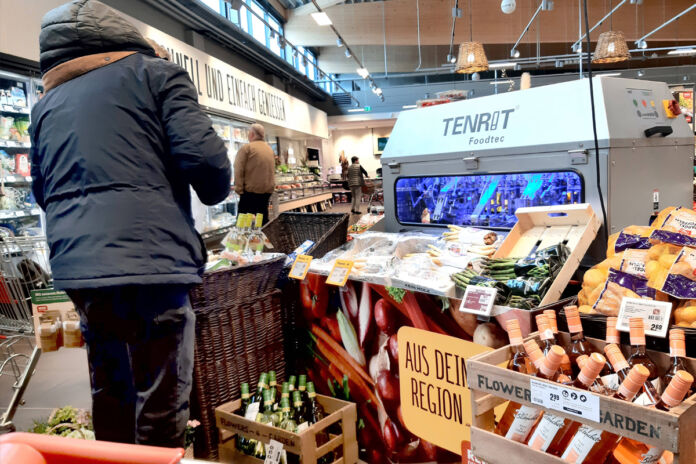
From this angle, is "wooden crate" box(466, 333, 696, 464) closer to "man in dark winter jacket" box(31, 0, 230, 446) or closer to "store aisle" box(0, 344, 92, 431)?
"man in dark winter jacket" box(31, 0, 230, 446)

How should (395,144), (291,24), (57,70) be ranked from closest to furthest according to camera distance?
(57,70), (395,144), (291,24)

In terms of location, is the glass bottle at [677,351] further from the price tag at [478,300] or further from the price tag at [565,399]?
the price tag at [478,300]

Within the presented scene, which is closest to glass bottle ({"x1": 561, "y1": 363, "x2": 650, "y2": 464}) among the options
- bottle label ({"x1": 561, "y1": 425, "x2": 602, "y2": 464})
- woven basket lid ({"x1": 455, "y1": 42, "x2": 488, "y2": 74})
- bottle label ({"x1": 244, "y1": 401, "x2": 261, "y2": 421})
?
bottle label ({"x1": 561, "y1": 425, "x2": 602, "y2": 464})

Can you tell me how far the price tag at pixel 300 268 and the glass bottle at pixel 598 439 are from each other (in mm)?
1505

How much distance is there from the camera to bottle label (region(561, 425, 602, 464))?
3.88 ft

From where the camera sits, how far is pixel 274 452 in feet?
6.97

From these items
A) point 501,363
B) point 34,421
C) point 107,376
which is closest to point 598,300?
point 501,363

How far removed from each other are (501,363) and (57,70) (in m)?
1.64

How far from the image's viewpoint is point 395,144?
3098 mm

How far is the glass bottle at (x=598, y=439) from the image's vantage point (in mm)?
1121

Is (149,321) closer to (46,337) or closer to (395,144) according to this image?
(46,337)

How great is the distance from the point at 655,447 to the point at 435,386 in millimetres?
994

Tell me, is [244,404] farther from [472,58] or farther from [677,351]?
[472,58]

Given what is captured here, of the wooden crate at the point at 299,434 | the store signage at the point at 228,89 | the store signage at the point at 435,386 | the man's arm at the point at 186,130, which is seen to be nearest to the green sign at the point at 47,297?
the wooden crate at the point at 299,434
